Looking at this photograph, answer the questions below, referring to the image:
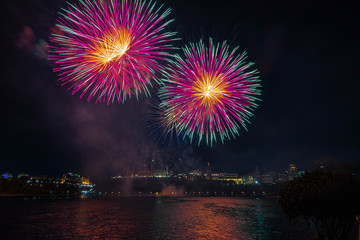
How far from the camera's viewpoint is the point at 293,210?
1089 cm

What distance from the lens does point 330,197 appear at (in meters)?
10.1

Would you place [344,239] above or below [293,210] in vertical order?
below

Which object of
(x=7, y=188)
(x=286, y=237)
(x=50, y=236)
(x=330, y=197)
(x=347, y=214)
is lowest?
(x=286, y=237)

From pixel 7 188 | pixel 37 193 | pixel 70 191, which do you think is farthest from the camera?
pixel 70 191

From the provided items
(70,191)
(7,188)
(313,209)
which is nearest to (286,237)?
(313,209)

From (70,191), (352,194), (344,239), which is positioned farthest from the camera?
(70,191)

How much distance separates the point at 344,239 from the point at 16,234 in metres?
26.9

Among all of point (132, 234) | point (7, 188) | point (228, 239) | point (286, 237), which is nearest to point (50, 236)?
point (132, 234)

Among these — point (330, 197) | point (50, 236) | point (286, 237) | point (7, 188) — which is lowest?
point (286, 237)

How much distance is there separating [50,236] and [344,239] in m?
22.9

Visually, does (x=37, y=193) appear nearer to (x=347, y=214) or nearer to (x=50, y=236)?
(x=50, y=236)

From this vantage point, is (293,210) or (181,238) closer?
(293,210)

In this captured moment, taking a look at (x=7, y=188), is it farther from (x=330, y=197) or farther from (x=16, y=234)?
(x=330, y=197)

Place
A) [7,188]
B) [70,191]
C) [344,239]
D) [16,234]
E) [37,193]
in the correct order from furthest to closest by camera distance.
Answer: [70,191] → [37,193] → [7,188] → [16,234] → [344,239]
